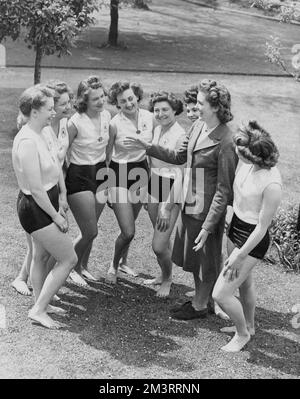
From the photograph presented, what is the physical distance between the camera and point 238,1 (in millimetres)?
28438

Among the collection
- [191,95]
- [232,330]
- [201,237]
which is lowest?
[232,330]

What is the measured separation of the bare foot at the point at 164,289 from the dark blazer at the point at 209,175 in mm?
1007

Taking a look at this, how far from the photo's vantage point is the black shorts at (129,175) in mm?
6152

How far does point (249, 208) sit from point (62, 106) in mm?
1838

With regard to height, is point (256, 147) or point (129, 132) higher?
point (256, 147)

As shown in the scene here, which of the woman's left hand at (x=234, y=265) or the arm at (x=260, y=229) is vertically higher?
the arm at (x=260, y=229)

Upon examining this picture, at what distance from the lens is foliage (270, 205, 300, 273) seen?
724 centimetres

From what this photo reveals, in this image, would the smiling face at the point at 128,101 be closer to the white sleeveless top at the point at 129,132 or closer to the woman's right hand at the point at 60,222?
the white sleeveless top at the point at 129,132

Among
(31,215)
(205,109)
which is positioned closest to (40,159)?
(31,215)

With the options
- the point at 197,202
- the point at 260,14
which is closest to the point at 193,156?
the point at 197,202

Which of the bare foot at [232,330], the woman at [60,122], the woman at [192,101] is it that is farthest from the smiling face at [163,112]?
the bare foot at [232,330]

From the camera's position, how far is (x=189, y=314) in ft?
19.2

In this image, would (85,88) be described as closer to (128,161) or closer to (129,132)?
(129,132)
